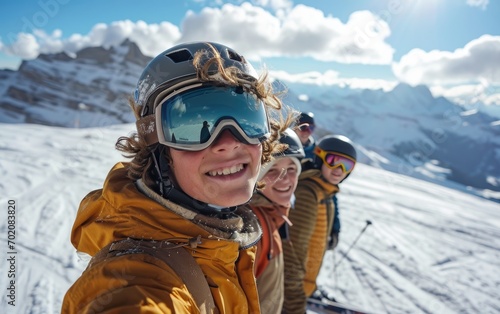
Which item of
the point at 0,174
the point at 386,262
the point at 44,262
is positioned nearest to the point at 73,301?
the point at 44,262

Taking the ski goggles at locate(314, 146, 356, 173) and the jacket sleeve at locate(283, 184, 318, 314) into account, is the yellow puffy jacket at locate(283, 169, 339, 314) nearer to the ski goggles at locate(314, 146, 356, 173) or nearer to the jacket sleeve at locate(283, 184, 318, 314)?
the jacket sleeve at locate(283, 184, 318, 314)

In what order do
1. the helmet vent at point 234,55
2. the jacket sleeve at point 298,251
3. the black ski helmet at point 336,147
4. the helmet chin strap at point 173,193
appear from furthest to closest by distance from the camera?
the black ski helmet at point 336,147, the jacket sleeve at point 298,251, the helmet vent at point 234,55, the helmet chin strap at point 173,193

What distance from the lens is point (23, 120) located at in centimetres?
5559

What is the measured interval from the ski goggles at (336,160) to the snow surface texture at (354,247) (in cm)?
218

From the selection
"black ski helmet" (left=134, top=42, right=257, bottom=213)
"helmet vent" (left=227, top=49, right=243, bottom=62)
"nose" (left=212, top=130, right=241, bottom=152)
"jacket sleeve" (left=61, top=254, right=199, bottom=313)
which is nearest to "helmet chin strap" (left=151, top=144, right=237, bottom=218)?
"black ski helmet" (left=134, top=42, right=257, bottom=213)

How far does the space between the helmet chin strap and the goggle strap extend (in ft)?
0.26

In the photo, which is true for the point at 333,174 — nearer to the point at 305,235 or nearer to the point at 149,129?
the point at 305,235

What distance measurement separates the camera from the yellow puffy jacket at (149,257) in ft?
3.41

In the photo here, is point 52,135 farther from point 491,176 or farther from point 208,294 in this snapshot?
point 491,176

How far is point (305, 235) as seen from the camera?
2.85m

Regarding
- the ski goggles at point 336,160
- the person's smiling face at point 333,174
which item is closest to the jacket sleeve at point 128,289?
the person's smiling face at point 333,174

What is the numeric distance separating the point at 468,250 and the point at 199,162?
8549 millimetres

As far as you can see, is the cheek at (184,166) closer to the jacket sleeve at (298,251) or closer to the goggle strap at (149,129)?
the goggle strap at (149,129)

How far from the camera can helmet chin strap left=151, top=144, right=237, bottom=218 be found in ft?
4.93
